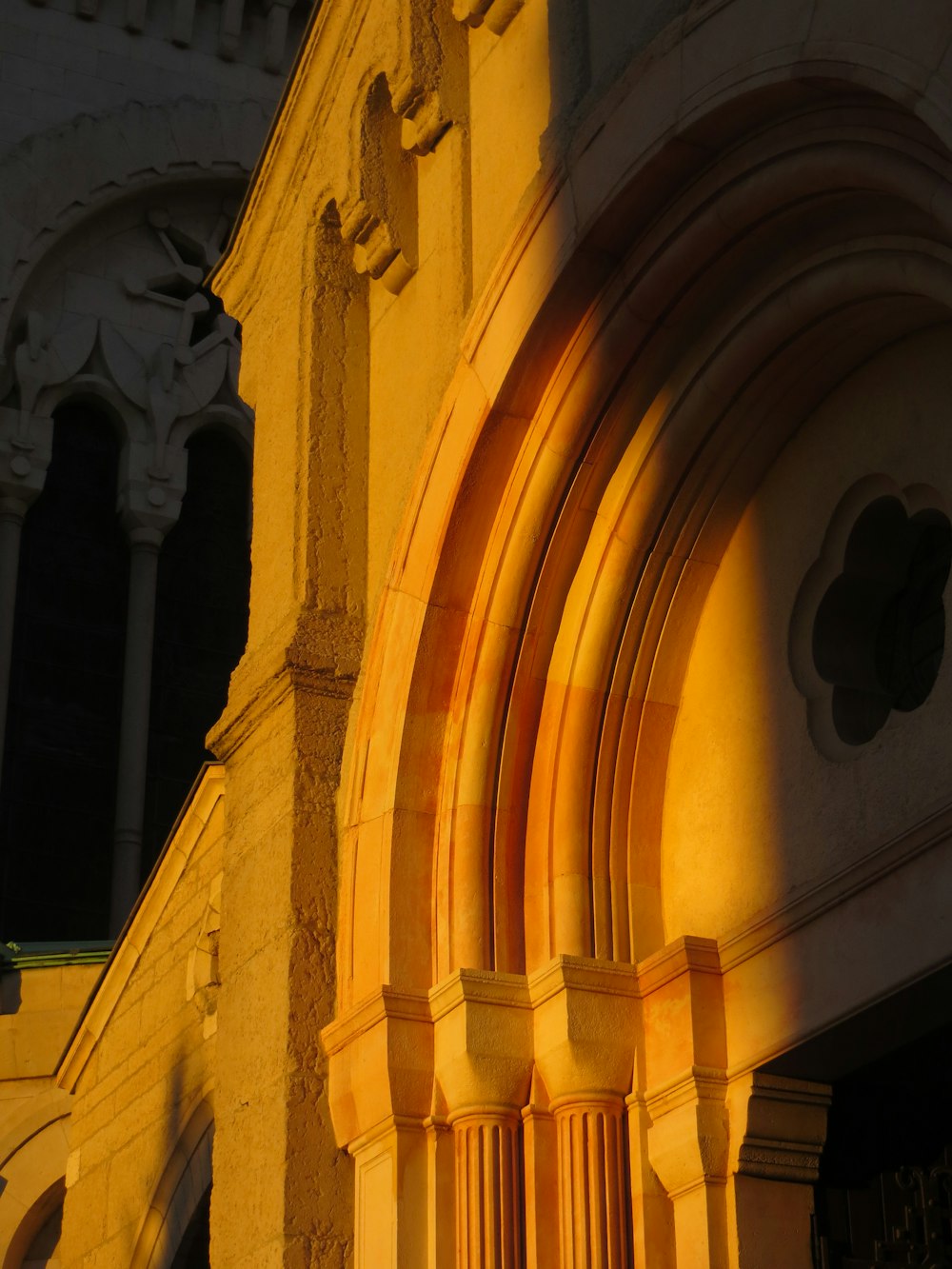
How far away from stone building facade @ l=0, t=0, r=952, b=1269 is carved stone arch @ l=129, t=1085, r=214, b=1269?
1804 millimetres

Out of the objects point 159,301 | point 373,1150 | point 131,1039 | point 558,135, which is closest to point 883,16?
point 558,135

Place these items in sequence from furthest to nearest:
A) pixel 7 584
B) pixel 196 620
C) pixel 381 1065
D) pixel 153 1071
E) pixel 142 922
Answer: pixel 196 620 → pixel 7 584 → pixel 142 922 → pixel 153 1071 → pixel 381 1065

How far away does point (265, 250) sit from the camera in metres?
8.41

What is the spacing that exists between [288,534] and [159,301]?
40.5ft

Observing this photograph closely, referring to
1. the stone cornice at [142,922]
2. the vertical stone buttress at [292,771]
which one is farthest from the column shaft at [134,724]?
the vertical stone buttress at [292,771]

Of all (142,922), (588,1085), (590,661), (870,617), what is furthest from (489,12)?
(142,922)

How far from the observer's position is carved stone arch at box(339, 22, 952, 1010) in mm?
6250

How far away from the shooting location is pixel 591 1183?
600cm

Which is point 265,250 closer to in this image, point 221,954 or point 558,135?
point 558,135

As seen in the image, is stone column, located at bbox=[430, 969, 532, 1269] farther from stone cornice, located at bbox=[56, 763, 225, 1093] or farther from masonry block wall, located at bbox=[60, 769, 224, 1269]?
stone cornice, located at bbox=[56, 763, 225, 1093]

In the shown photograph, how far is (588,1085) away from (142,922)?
4.23 m

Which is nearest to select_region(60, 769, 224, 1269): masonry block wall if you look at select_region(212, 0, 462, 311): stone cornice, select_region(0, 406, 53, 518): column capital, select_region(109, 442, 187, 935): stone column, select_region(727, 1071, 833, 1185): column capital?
select_region(212, 0, 462, 311): stone cornice

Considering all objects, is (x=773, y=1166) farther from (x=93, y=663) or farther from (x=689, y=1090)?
(x=93, y=663)

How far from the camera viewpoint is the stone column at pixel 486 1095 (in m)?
6.04
